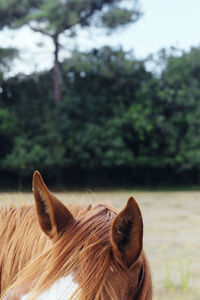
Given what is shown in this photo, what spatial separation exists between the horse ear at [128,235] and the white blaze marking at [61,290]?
0.33ft

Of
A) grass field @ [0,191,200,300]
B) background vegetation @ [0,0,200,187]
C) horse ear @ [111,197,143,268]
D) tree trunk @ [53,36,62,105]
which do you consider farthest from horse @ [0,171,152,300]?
tree trunk @ [53,36,62,105]

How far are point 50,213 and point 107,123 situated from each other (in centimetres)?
1774

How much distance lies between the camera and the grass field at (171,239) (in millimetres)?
3354

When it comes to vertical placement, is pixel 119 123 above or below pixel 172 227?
above

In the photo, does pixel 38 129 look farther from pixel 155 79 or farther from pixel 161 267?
pixel 161 267

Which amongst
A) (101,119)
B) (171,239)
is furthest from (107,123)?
(171,239)

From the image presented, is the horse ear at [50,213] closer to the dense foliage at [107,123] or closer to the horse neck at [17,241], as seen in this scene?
the horse neck at [17,241]

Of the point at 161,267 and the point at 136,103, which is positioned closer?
the point at 161,267

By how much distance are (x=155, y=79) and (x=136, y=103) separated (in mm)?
1547

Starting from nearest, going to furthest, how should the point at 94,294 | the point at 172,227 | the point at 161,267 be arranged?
the point at 94,294, the point at 161,267, the point at 172,227

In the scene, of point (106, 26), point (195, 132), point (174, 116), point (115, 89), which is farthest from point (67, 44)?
point (195, 132)

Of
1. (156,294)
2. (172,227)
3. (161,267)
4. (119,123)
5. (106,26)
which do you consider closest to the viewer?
(156,294)

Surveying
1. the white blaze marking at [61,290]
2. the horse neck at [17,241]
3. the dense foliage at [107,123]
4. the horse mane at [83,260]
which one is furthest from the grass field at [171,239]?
the dense foliage at [107,123]

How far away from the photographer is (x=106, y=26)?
1667cm
